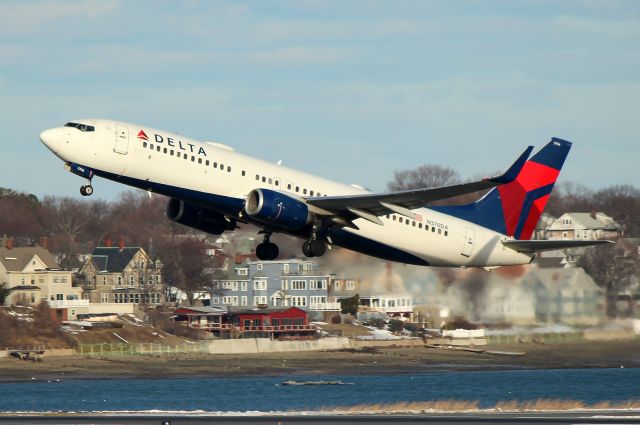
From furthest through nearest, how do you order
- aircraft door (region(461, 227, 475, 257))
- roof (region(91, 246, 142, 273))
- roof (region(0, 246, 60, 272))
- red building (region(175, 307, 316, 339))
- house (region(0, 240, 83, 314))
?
roof (region(91, 246, 142, 273)), roof (region(0, 246, 60, 272)), house (region(0, 240, 83, 314)), red building (region(175, 307, 316, 339)), aircraft door (region(461, 227, 475, 257))

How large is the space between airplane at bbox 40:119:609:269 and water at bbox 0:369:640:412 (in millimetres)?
18579

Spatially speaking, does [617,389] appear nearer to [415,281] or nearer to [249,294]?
[415,281]

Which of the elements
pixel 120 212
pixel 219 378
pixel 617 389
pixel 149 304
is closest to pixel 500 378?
pixel 617 389

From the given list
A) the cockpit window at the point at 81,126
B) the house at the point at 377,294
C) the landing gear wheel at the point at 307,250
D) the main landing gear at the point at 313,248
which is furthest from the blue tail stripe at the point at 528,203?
the cockpit window at the point at 81,126

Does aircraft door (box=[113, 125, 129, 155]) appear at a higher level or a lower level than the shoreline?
higher

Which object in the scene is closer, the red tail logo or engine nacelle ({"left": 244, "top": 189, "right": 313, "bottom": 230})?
the red tail logo

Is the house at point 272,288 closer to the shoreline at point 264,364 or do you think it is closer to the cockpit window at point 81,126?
the shoreline at point 264,364

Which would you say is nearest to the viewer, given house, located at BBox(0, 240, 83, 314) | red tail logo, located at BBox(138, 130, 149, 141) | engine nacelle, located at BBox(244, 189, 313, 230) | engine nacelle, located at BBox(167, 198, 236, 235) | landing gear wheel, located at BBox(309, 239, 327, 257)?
red tail logo, located at BBox(138, 130, 149, 141)

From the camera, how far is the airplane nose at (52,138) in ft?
160

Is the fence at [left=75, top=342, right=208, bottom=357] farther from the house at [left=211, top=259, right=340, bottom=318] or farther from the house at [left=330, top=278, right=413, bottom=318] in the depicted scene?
the house at [left=330, top=278, right=413, bottom=318]

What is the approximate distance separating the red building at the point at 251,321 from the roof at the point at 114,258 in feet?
50.7

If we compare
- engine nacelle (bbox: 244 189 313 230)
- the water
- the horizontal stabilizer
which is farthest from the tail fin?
the water

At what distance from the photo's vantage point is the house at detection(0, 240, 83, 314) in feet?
380

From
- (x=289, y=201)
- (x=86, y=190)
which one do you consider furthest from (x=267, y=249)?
(x=86, y=190)
